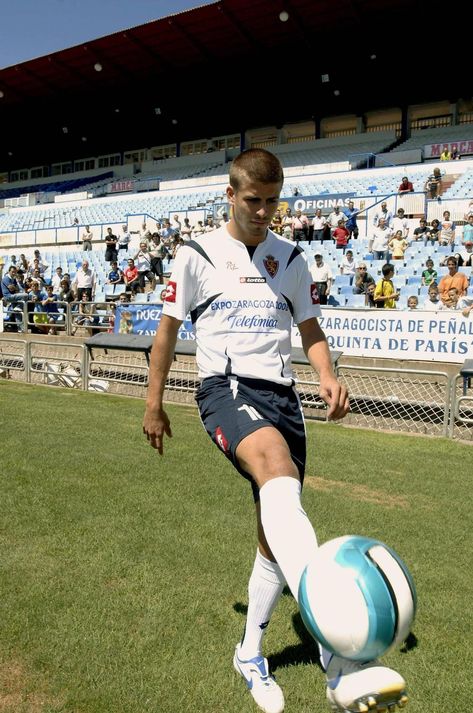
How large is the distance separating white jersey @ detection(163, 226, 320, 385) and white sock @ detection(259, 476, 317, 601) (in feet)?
2.13

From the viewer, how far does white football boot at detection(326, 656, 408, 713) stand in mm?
1967

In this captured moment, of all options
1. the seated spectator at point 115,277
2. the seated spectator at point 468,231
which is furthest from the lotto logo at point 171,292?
the seated spectator at point 115,277

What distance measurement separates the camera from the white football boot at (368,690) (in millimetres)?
1967

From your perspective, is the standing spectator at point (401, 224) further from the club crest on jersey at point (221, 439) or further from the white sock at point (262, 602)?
the white sock at point (262, 602)

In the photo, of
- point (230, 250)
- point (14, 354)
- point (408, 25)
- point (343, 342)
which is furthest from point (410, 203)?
point (230, 250)

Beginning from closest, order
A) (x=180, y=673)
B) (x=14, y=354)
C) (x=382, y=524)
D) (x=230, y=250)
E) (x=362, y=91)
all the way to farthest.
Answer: (x=180, y=673) → (x=230, y=250) → (x=382, y=524) → (x=14, y=354) → (x=362, y=91)

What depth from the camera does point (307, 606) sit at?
6.89ft

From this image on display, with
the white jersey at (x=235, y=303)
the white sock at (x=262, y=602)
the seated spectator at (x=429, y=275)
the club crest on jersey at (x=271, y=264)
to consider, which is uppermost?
the seated spectator at (x=429, y=275)

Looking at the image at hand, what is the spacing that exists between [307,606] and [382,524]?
10.9 feet

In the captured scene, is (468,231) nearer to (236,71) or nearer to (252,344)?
(252,344)

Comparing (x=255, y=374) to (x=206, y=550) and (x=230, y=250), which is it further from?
(x=206, y=550)

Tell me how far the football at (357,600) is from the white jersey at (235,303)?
1119 mm

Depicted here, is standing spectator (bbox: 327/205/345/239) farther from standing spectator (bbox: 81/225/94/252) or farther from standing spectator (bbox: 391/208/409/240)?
standing spectator (bbox: 81/225/94/252)

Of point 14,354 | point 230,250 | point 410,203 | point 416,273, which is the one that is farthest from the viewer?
point 410,203
